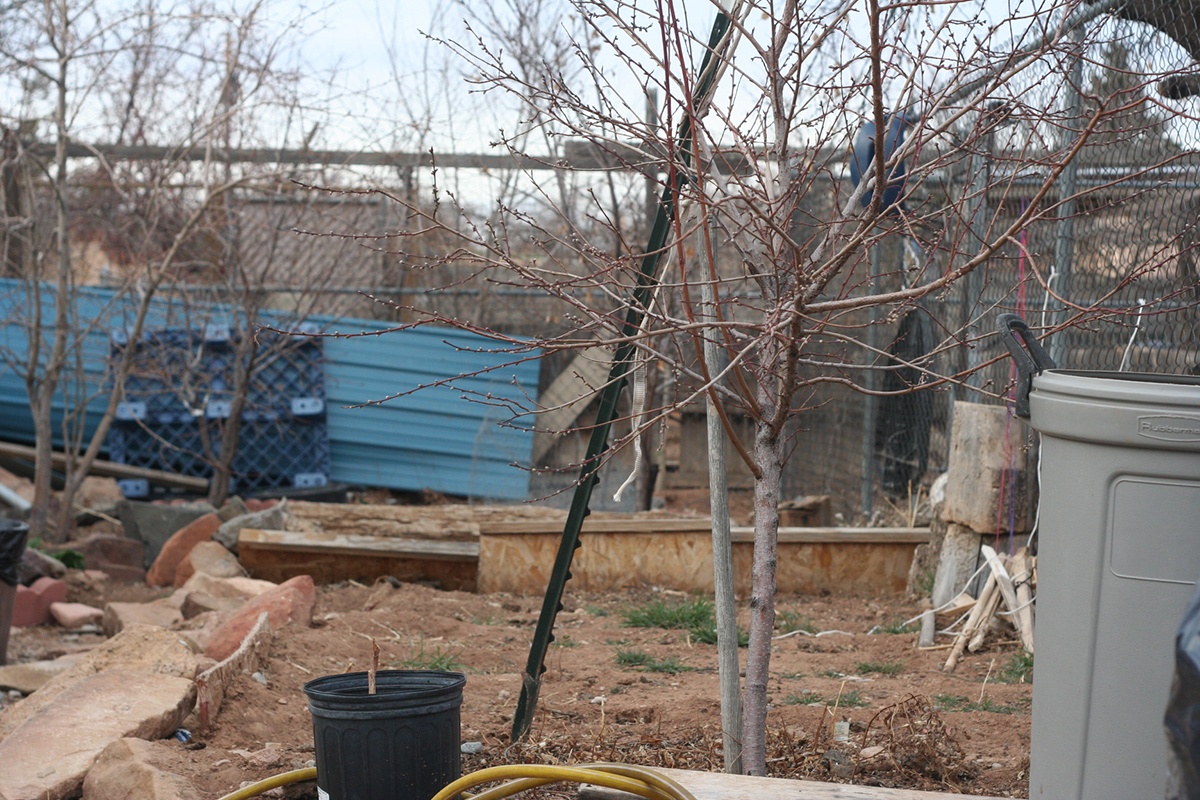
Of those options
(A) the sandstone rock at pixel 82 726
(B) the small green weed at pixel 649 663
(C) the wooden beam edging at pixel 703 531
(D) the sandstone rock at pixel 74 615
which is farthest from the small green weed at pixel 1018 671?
(D) the sandstone rock at pixel 74 615

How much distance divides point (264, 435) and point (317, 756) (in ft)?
27.3

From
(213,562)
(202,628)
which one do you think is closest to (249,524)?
(213,562)

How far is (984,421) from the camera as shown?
17.7ft

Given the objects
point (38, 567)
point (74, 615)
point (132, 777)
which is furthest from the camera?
point (38, 567)

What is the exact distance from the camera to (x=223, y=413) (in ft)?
Result: 33.4

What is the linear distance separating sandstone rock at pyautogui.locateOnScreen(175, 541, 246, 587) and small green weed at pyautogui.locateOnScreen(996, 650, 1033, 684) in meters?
4.63

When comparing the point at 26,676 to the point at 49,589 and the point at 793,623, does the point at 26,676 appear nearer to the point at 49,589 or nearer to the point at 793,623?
the point at 49,589

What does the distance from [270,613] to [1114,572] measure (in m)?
3.93

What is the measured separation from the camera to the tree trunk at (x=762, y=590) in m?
2.65

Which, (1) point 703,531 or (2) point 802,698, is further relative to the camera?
(1) point 703,531

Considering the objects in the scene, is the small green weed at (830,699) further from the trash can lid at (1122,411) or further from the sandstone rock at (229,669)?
the sandstone rock at (229,669)

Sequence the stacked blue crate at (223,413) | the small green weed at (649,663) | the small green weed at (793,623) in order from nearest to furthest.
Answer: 1. the small green weed at (649,663)
2. the small green weed at (793,623)
3. the stacked blue crate at (223,413)

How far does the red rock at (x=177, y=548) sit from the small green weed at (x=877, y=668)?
16.1 feet

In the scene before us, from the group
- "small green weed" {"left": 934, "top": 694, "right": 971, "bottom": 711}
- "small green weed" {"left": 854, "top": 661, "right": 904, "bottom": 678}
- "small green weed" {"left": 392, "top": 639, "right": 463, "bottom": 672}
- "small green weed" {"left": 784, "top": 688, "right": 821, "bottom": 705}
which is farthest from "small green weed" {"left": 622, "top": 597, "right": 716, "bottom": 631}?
"small green weed" {"left": 934, "top": 694, "right": 971, "bottom": 711}
